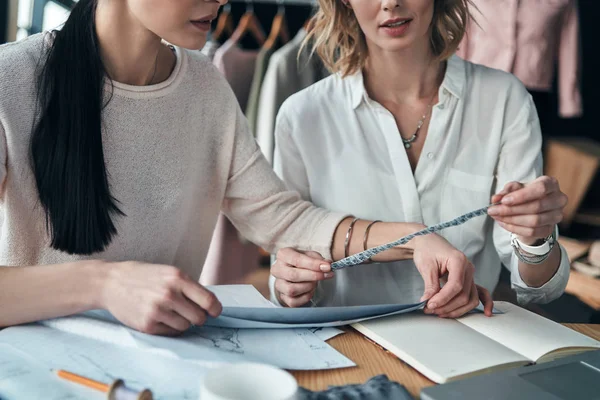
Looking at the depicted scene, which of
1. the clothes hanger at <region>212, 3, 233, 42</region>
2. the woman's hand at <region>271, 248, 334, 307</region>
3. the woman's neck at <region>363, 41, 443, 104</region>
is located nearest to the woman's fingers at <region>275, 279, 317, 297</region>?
the woman's hand at <region>271, 248, 334, 307</region>

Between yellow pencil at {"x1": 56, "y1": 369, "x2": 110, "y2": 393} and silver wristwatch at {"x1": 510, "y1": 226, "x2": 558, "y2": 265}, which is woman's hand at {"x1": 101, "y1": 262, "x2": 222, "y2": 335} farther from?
silver wristwatch at {"x1": 510, "y1": 226, "x2": 558, "y2": 265}

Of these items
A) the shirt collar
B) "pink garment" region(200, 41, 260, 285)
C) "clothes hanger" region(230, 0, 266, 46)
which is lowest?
"pink garment" region(200, 41, 260, 285)

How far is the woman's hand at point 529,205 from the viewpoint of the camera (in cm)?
99

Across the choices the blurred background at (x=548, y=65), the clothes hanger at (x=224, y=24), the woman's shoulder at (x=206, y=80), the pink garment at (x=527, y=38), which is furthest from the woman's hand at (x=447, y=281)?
the clothes hanger at (x=224, y=24)

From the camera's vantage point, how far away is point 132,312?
0.81 metres

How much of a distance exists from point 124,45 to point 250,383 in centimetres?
70

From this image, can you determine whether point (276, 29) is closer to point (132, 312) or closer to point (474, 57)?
point (474, 57)

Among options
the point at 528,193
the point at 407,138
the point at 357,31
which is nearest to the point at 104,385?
the point at 528,193

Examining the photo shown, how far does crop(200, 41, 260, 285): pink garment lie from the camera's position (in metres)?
2.34

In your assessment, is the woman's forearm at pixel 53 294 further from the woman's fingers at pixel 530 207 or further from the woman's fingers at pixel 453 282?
the woman's fingers at pixel 530 207

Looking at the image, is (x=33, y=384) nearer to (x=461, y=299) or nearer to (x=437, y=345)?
(x=437, y=345)

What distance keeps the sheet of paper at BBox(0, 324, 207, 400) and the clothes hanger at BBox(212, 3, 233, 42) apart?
77.0 inches

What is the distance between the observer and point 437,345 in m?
0.84

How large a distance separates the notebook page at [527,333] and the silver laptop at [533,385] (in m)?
0.05
